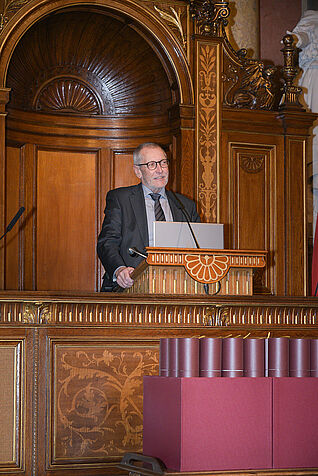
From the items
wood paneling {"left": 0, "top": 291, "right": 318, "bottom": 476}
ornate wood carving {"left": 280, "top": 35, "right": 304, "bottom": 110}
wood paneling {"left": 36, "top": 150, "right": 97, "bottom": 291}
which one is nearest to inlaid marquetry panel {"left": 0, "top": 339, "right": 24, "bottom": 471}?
wood paneling {"left": 0, "top": 291, "right": 318, "bottom": 476}

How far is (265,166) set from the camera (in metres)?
6.41

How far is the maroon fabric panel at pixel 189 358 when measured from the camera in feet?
8.98

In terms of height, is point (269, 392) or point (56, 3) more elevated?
point (56, 3)

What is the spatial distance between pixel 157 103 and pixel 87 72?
58 cm

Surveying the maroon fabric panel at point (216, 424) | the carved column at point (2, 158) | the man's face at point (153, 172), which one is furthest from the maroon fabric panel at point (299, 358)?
the carved column at point (2, 158)

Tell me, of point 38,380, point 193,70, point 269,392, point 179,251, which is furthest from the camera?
point 193,70

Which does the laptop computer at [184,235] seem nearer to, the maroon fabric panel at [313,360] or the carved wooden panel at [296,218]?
the maroon fabric panel at [313,360]

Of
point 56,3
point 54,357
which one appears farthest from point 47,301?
point 56,3

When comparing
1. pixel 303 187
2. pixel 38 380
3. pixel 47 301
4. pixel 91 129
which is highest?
pixel 91 129

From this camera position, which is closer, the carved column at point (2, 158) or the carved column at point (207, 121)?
the carved column at point (2, 158)

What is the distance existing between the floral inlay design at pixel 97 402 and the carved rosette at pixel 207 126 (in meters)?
Result: 2.63

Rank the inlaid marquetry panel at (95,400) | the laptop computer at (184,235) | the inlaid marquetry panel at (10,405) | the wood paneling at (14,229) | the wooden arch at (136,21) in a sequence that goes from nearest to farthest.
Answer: the inlaid marquetry panel at (10,405) → the inlaid marquetry panel at (95,400) → the laptop computer at (184,235) → the wooden arch at (136,21) → the wood paneling at (14,229)

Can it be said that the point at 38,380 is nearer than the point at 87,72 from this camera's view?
Yes

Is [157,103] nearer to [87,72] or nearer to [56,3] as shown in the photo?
[87,72]
